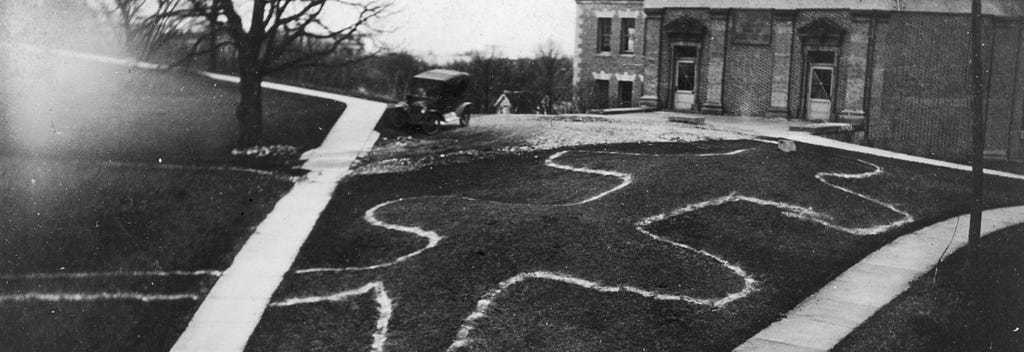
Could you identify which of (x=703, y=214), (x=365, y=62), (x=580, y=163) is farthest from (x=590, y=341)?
(x=365, y=62)

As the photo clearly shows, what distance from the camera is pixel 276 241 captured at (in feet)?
46.4

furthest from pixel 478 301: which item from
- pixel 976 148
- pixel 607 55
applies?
pixel 607 55

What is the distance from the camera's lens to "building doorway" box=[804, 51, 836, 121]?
25319mm

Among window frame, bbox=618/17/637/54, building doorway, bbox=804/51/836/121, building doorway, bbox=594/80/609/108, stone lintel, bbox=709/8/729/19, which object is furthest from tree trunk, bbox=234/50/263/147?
window frame, bbox=618/17/637/54

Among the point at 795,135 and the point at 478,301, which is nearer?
the point at 478,301

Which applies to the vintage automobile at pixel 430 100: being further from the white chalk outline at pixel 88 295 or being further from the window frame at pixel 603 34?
the window frame at pixel 603 34

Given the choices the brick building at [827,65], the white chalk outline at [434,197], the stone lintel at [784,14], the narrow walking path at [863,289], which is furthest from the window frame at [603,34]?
the narrow walking path at [863,289]

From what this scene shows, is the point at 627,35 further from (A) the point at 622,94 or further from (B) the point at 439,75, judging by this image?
(B) the point at 439,75

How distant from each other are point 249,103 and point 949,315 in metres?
12.3

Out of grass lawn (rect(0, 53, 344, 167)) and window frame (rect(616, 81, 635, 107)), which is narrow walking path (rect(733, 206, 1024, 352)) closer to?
grass lawn (rect(0, 53, 344, 167))

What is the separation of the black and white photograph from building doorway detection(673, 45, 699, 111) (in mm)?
7834

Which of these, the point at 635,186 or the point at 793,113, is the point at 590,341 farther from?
the point at 793,113

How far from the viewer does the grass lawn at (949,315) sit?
430 inches

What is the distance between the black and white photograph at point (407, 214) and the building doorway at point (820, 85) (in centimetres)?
489
